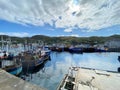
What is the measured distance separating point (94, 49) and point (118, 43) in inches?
1166

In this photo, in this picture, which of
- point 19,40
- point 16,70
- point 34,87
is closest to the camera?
point 34,87

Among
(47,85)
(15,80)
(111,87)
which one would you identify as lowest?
(47,85)

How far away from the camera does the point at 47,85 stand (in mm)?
15734

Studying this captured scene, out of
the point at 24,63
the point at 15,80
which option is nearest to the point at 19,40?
the point at 24,63

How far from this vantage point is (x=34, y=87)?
5.94 m

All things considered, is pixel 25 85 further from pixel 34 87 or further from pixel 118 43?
pixel 118 43

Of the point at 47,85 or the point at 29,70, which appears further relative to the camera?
the point at 29,70

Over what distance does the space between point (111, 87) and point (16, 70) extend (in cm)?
1383

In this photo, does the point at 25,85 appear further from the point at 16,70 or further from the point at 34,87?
the point at 16,70

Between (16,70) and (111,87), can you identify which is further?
(16,70)

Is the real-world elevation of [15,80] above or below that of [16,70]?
above

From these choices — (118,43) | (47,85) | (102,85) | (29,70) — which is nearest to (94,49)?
(118,43)

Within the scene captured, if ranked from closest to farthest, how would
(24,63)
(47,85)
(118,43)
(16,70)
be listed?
1. (47,85)
2. (16,70)
3. (24,63)
4. (118,43)

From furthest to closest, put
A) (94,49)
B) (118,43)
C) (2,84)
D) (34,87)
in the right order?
(118,43) < (94,49) < (2,84) < (34,87)
